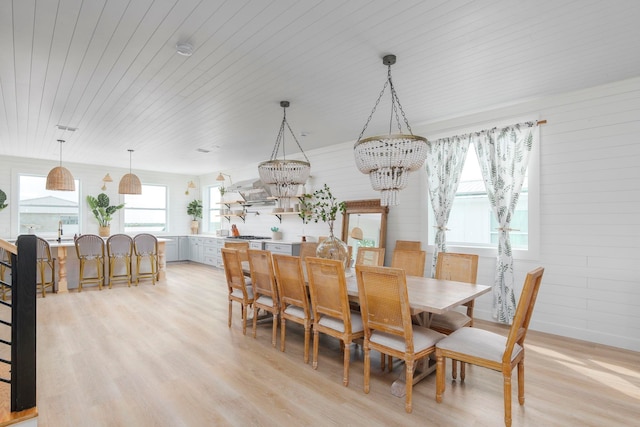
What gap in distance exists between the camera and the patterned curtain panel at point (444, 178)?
460 centimetres

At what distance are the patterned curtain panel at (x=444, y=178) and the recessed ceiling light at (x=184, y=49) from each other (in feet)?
10.3

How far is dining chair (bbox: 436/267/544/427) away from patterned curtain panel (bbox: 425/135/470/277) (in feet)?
7.67

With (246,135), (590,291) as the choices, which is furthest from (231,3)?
(590,291)

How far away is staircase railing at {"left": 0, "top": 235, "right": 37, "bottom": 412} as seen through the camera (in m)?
1.51

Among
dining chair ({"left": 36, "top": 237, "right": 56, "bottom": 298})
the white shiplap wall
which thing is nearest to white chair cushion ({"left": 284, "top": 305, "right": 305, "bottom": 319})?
the white shiplap wall

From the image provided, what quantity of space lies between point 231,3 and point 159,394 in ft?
9.23

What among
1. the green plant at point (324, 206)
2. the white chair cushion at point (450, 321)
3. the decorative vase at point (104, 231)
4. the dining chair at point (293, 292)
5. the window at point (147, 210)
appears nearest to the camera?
the white chair cushion at point (450, 321)

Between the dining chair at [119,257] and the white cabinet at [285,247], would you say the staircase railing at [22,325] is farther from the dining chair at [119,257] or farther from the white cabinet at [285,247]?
the dining chair at [119,257]

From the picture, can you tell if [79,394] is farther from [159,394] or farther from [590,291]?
[590,291]

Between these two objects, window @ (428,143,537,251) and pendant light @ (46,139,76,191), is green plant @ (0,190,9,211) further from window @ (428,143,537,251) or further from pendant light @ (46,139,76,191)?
window @ (428,143,537,251)

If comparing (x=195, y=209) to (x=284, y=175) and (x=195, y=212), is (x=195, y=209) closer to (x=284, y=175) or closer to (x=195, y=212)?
(x=195, y=212)

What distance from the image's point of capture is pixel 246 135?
5.61 m

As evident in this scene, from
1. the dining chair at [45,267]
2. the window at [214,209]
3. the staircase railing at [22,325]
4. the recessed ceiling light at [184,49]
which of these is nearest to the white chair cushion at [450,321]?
the staircase railing at [22,325]

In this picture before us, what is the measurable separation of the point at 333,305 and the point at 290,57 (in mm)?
2144
